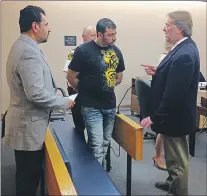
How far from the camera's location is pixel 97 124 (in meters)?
2.13

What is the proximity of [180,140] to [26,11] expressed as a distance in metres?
1.22

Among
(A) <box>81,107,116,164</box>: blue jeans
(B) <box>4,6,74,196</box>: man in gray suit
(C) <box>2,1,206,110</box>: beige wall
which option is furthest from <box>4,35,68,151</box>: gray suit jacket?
(C) <box>2,1,206,110</box>: beige wall

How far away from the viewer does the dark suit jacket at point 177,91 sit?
176cm

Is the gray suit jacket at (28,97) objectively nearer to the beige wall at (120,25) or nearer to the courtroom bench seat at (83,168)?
the courtroom bench seat at (83,168)

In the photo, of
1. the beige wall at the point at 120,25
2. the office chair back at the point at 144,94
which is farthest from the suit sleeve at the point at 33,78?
the beige wall at the point at 120,25

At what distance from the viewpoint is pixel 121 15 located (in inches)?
206

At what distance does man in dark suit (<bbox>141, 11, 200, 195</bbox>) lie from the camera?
1.77 metres

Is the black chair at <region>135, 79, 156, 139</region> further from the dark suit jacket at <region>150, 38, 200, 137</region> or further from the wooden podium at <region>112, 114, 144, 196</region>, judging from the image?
the dark suit jacket at <region>150, 38, 200, 137</region>

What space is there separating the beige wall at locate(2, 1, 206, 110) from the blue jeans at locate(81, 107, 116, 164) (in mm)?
3037

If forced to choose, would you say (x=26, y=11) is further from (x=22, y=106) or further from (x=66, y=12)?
(x=66, y=12)

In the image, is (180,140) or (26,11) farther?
(180,140)

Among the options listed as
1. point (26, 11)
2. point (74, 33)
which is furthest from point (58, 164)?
point (74, 33)

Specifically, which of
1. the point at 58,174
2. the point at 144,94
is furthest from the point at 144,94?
the point at 58,174

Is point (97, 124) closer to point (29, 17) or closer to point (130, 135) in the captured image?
point (130, 135)
